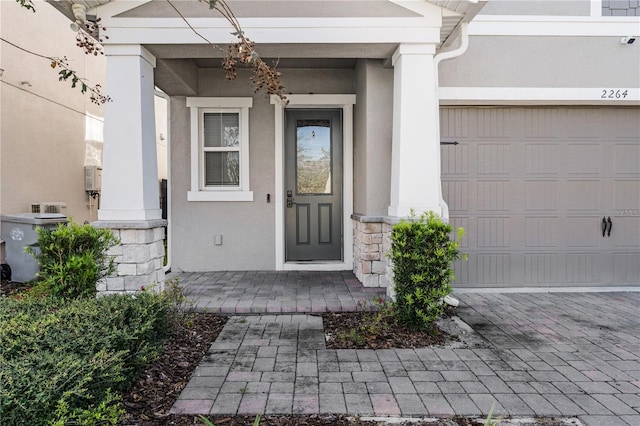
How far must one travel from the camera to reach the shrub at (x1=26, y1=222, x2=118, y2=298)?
308 cm

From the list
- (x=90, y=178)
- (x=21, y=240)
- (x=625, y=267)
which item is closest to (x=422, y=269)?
(x=625, y=267)

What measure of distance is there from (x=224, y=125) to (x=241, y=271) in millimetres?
2233

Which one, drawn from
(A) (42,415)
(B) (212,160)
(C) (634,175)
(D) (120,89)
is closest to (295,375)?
(A) (42,415)

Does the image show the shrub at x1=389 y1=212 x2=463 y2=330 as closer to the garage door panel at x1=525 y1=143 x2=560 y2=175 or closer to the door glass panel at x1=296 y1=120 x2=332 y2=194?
the garage door panel at x1=525 y1=143 x2=560 y2=175

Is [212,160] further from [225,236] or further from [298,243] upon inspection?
[298,243]

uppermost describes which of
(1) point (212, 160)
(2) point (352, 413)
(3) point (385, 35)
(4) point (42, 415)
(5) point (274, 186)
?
(3) point (385, 35)

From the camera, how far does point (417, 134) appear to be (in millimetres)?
4332

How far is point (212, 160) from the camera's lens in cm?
610

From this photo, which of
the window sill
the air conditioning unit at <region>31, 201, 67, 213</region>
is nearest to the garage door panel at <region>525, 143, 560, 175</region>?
the window sill

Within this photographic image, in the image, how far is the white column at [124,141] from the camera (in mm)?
4188

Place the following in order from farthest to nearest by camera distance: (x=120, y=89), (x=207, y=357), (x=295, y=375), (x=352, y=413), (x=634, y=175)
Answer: (x=634, y=175), (x=120, y=89), (x=207, y=357), (x=295, y=375), (x=352, y=413)

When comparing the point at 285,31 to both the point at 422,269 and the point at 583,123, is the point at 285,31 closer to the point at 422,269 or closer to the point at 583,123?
the point at 422,269

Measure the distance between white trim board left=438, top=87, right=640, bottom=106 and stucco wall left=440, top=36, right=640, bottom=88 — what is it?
0.23ft

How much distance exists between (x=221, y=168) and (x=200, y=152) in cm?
39
